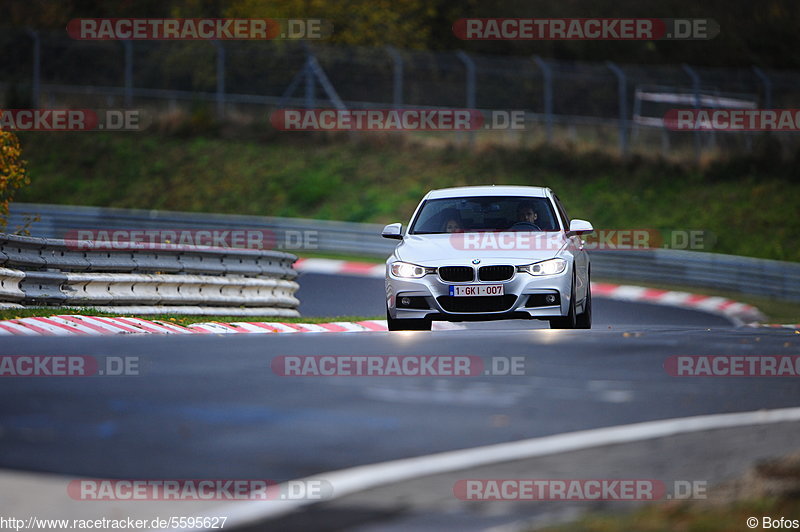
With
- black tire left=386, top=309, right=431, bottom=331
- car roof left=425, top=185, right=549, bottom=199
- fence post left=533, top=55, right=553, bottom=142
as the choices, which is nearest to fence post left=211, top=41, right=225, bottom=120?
fence post left=533, top=55, right=553, bottom=142

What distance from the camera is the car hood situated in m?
13.7

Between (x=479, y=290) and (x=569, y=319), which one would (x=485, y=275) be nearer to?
(x=479, y=290)

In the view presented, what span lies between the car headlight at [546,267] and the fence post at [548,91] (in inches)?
887

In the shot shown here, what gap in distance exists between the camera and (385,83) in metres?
39.7

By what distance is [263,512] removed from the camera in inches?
207

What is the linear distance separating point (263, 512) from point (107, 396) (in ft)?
9.70

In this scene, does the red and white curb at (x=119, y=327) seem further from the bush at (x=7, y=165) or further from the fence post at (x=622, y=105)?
the fence post at (x=622, y=105)

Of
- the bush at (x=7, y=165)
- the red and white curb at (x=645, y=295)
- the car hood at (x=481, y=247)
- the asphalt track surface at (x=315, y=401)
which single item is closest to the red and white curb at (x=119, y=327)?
the car hood at (x=481, y=247)

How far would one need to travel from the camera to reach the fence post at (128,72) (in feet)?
135

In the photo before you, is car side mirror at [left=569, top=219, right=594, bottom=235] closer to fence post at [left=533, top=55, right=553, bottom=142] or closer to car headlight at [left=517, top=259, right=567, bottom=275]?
car headlight at [left=517, top=259, right=567, bottom=275]

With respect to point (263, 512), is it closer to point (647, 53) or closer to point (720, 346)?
point (720, 346)

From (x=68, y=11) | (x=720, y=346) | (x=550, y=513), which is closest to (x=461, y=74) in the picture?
(x=68, y=11)

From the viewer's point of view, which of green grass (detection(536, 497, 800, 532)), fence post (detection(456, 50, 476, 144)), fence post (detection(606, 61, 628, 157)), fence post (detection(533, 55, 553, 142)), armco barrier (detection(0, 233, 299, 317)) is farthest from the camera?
fence post (detection(456, 50, 476, 144))

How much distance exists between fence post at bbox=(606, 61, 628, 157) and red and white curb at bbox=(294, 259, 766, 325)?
778cm
